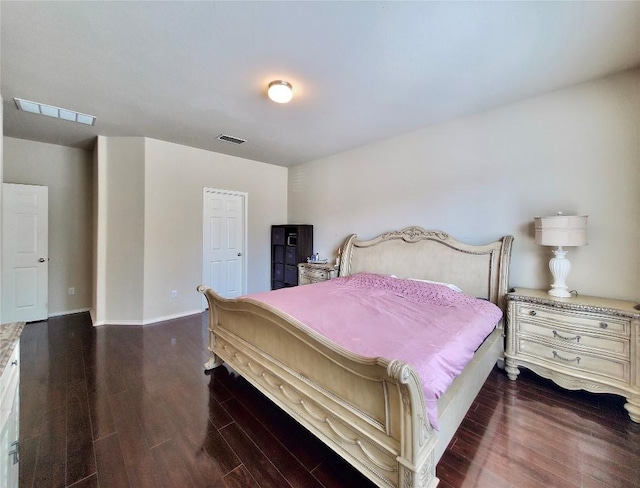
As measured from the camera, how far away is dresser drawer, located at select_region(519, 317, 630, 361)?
193 centimetres

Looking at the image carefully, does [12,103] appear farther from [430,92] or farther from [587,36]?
[587,36]

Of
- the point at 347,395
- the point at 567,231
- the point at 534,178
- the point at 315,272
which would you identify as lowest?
the point at 347,395

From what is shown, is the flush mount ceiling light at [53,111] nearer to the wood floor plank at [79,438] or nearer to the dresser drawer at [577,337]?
the wood floor plank at [79,438]

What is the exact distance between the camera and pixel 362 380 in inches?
51.2

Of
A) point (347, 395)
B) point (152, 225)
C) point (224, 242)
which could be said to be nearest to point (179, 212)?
point (152, 225)

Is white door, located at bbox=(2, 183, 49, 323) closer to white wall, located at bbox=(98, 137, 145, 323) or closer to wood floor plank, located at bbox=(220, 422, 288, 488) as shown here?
white wall, located at bbox=(98, 137, 145, 323)

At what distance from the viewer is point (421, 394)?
3.78ft

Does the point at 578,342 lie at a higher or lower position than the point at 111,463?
higher

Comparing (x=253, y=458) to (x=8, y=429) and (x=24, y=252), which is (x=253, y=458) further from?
(x=24, y=252)

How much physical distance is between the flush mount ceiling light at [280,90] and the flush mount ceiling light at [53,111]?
7.59 ft

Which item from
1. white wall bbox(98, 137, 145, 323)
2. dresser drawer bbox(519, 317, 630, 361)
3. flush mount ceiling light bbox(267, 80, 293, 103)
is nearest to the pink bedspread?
dresser drawer bbox(519, 317, 630, 361)

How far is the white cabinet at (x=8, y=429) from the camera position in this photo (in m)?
0.93

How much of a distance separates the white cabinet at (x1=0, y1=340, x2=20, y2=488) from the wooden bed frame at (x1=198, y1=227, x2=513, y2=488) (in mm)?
1179

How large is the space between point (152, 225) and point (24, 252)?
1.82 metres
